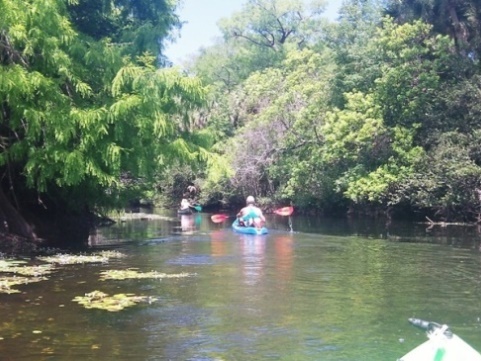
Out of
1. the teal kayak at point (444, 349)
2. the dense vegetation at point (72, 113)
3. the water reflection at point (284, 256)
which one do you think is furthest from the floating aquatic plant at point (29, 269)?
the teal kayak at point (444, 349)

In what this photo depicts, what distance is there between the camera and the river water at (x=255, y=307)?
8.39 meters

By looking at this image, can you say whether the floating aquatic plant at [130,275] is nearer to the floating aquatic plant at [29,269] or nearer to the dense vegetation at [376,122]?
the floating aquatic plant at [29,269]

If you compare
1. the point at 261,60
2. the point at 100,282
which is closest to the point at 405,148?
the point at 100,282

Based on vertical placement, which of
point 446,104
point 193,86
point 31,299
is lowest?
point 31,299

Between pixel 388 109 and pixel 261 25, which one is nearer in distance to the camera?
pixel 388 109

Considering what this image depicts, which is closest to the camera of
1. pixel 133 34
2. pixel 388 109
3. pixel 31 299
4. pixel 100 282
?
pixel 31 299

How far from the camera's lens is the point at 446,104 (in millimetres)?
32531

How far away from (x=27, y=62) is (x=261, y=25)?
56.4m

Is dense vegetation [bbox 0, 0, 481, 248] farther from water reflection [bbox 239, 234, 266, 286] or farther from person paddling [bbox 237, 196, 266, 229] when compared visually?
person paddling [bbox 237, 196, 266, 229]

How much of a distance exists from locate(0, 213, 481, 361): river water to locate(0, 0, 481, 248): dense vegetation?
3.49 meters

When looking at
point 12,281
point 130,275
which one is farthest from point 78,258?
point 12,281

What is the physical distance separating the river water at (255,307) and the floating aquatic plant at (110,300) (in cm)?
24

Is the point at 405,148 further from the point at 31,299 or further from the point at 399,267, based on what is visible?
the point at 31,299

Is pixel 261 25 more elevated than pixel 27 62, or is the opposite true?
pixel 261 25
